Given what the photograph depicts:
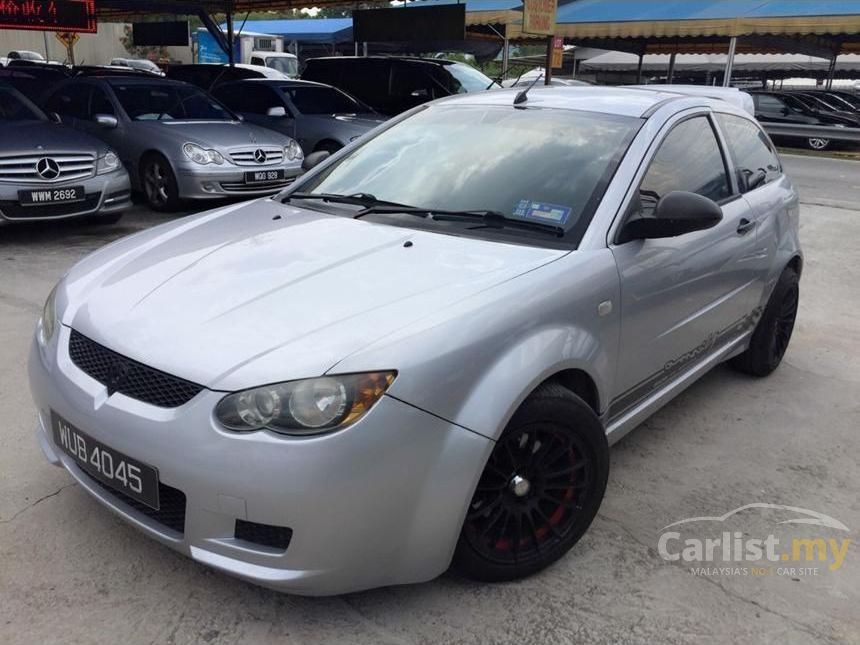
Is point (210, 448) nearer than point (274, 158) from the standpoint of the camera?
Yes

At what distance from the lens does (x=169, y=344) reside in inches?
86.1

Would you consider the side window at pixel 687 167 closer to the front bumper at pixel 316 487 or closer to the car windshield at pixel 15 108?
the front bumper at pixel 316 487

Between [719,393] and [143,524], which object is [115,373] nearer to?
[143,524]

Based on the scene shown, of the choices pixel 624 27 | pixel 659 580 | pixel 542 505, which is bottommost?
pixel 659 580

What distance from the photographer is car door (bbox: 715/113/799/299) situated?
3.90m

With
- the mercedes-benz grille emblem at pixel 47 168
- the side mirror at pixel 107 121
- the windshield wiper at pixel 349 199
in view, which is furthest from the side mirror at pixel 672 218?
the side mirror at pixel 107 121

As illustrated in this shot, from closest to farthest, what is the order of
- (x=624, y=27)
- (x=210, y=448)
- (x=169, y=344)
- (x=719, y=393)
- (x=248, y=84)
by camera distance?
1. (x=210, y=448)
2. (x=169, y=344)
3. (x=719, y=393)
4. (x=248, y=84)
5. (x=624, y=27)

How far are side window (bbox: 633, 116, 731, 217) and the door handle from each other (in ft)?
0.50

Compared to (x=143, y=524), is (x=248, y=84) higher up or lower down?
higher up

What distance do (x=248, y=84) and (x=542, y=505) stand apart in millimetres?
10021

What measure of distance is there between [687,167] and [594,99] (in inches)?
20.4

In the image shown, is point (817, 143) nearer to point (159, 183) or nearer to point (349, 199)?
point (159, 183)

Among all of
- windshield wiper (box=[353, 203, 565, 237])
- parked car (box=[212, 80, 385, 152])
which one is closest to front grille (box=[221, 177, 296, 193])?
parked car (box=[212, 80, 385, 152])

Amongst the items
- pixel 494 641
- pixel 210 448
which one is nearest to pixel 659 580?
pixel 494 641
